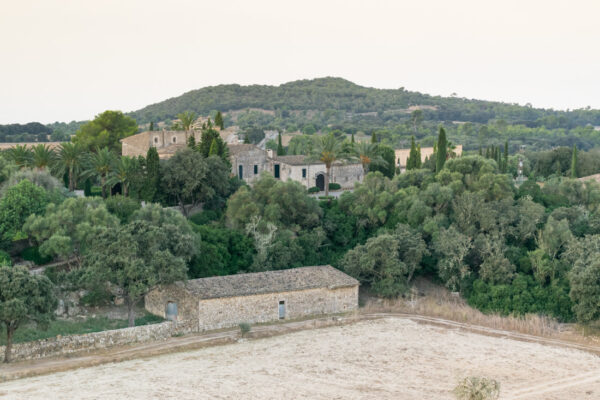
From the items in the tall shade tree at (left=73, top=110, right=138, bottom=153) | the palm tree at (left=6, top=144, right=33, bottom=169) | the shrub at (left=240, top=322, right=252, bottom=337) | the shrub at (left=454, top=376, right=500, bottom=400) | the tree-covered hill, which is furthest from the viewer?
the tree-covered hill

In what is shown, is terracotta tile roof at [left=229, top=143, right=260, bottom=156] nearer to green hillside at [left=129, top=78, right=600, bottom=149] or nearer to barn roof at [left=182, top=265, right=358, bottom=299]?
barn roof at [left=182, top=265, right=358, bottom=299]

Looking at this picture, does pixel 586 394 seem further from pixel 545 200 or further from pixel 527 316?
pixel 545 200

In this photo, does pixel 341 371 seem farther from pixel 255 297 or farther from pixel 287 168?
pixel 287 168

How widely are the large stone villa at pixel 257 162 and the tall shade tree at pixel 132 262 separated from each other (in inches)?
777

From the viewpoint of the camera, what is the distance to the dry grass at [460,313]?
112ft

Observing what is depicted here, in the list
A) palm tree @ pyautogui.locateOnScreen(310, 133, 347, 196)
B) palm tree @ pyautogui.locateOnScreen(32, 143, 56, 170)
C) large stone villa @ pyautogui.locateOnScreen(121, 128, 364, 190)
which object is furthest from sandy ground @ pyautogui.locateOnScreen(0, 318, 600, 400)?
palm tree @ pyautogui.locateOnScreen(32, 143, 56, 170)

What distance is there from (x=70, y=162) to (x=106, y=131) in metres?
9.65

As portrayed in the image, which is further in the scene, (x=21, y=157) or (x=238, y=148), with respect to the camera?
(x=238, y=148)

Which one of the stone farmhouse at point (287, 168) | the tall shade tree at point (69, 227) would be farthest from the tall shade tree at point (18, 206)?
the stone farmhouse at point (287, 168)

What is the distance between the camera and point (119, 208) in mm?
39281

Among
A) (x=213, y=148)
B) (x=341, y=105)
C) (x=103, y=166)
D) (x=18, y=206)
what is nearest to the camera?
(x=18, y=206)

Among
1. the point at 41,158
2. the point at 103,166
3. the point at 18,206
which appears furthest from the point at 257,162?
the point at 18,206

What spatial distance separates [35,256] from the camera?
3556 cm

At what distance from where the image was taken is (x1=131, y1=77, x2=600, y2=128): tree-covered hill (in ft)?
524
